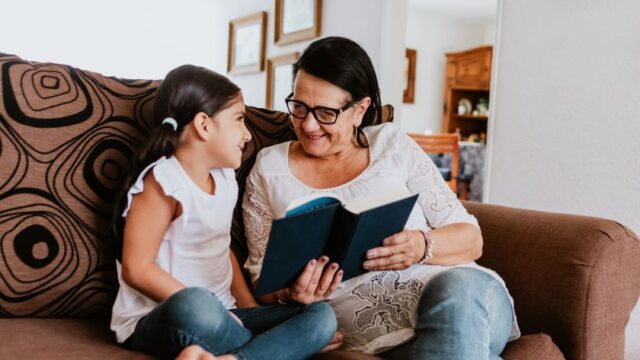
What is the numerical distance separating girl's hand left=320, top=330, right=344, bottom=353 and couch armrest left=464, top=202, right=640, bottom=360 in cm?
41

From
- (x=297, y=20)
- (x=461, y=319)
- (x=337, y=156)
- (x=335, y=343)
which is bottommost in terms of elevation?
(x=335, y=343)

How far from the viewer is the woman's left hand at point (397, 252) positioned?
1079mm

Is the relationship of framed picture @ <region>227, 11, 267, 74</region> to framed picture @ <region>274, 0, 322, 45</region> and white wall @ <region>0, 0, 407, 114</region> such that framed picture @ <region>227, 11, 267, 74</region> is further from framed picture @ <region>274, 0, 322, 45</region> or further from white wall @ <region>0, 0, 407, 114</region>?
framed picture @ <region>274, 0, 322, 45</region>

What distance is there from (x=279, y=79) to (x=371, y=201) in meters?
2.84

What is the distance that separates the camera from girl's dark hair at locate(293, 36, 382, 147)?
50.0 inches

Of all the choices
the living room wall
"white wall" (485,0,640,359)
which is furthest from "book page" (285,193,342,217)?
the living room wall

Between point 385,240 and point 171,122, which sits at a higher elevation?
point 171,122

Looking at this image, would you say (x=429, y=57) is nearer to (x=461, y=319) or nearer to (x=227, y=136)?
(x=227, y=136)

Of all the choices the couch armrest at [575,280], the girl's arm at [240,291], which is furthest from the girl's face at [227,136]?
the couch armrest at [575,280]

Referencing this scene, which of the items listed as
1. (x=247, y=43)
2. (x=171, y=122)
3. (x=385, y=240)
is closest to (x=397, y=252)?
(x=385, y=240)

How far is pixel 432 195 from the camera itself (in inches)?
50.8

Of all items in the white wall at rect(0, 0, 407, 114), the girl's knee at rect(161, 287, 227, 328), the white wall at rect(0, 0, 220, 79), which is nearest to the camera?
the girl's knee at rect(161, 287, 227, 328)

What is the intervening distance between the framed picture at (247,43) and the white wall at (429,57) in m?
3.27

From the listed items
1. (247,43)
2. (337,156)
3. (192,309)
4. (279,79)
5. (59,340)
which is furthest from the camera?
(247,43)
